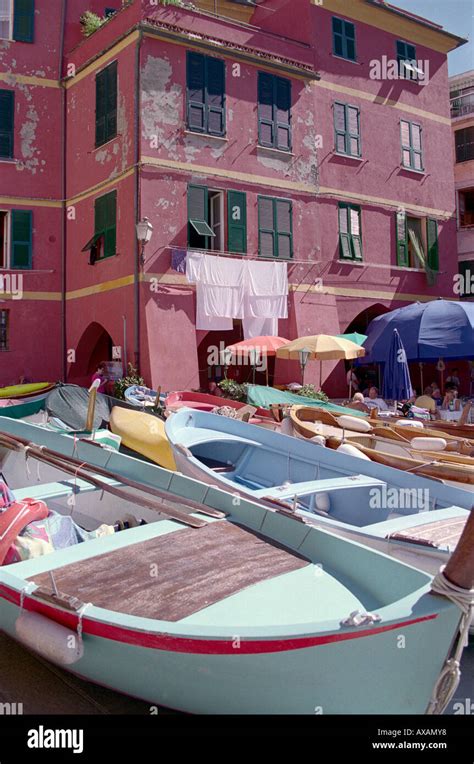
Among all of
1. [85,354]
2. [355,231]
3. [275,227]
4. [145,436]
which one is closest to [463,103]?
[355,231]

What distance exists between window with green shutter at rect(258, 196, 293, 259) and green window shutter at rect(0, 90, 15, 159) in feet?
23.3

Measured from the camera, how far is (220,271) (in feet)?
54.9

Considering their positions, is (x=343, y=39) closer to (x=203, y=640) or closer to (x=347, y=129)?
(x=347, y=129)

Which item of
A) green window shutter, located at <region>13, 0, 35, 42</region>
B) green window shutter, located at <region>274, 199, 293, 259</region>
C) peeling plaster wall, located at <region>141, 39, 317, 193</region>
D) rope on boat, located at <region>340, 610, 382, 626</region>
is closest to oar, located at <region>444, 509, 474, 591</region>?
rope on boat, located at <region>340, 610, 382, 626</region>

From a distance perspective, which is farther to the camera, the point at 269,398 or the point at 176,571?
the point at 269,398

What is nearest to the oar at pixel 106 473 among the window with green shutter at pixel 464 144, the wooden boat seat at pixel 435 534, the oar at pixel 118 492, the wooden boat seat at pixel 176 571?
the oar at pixel 118 492

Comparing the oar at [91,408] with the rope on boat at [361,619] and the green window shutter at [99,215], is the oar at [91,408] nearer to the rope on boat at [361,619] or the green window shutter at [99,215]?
the rope on boat at [361,619]

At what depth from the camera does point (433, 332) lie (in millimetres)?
16797

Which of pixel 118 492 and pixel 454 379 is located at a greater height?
pixel 454 379

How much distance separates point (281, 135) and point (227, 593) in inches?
651

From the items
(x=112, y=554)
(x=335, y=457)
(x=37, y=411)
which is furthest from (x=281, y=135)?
(x=112, y=554)

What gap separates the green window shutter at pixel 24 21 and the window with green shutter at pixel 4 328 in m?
7.63

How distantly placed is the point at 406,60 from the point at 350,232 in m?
6.70

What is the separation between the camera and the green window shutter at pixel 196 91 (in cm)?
1681
